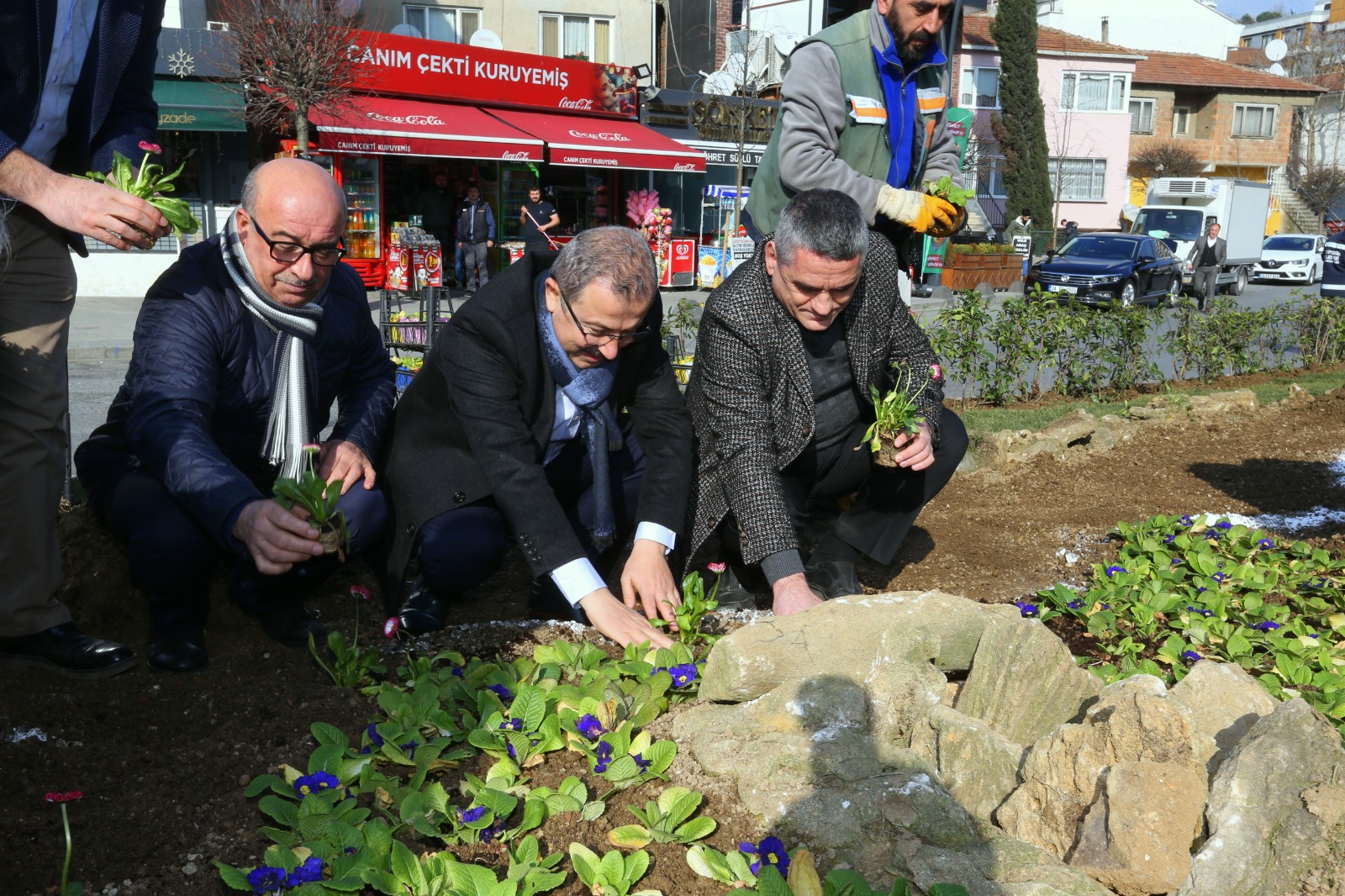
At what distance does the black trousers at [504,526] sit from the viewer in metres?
3.23

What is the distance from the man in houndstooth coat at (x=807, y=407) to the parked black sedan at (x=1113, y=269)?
15.8 m

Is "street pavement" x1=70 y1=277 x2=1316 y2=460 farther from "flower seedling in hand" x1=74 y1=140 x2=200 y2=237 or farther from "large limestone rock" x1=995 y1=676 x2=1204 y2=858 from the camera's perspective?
"large limestone rock" x1=995 y1=676 x2=1204 y2=858

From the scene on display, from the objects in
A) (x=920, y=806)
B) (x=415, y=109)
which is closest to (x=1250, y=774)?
(x=920, y=806)

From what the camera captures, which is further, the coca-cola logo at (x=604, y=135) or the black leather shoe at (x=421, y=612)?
the coca-cola logo at (x=604, y=135)

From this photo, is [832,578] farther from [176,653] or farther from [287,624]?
[176,653]

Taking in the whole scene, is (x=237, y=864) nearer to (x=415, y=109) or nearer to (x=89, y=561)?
(x=89, y=561)

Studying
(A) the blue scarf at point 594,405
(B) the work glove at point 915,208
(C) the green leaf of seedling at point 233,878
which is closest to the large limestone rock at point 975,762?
(C) the green leaf of seedling at point 233,878

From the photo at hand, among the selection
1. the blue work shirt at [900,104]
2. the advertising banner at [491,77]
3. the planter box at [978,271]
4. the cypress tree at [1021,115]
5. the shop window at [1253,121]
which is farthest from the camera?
the shop window at [1253,121]

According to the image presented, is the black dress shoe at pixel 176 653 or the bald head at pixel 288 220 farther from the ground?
the bald head at pixel 288 220

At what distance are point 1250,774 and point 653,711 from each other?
4.13 feet

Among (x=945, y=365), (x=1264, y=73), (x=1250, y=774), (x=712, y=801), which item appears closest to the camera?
(x=1250, y=774)

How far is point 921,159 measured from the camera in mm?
4398

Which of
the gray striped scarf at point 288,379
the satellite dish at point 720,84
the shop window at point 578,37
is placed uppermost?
the shop window at point 578,37

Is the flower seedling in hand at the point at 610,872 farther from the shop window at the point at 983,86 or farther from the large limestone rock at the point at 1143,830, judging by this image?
the shop window at the point at 983,86
